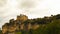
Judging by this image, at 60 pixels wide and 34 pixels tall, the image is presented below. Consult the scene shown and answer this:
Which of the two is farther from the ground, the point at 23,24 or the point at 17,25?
the point at 23,24

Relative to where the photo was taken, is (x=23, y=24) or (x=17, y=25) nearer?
(x=23, y=24)

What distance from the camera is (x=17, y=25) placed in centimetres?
13638

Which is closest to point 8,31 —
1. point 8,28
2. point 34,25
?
point 8,28

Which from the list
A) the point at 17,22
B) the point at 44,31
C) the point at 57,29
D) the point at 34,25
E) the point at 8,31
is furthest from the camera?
the point at 8,31

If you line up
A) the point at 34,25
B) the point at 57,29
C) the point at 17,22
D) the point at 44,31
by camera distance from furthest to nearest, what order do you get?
the point at 17,22, the point at 34,25, the point at 44,31, the point at 57,29

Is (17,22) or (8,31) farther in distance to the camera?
(8,31)

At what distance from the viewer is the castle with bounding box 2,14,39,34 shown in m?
129

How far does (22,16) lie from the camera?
141250 millimetres

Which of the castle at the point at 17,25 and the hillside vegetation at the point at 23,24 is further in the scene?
the castle at the point at 17,25

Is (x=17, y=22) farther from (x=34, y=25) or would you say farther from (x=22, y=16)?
(x=34, y=25)

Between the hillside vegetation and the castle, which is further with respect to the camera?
the castle

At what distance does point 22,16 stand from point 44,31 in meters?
88.3

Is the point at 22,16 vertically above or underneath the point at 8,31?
above

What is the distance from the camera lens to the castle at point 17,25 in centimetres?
12877
